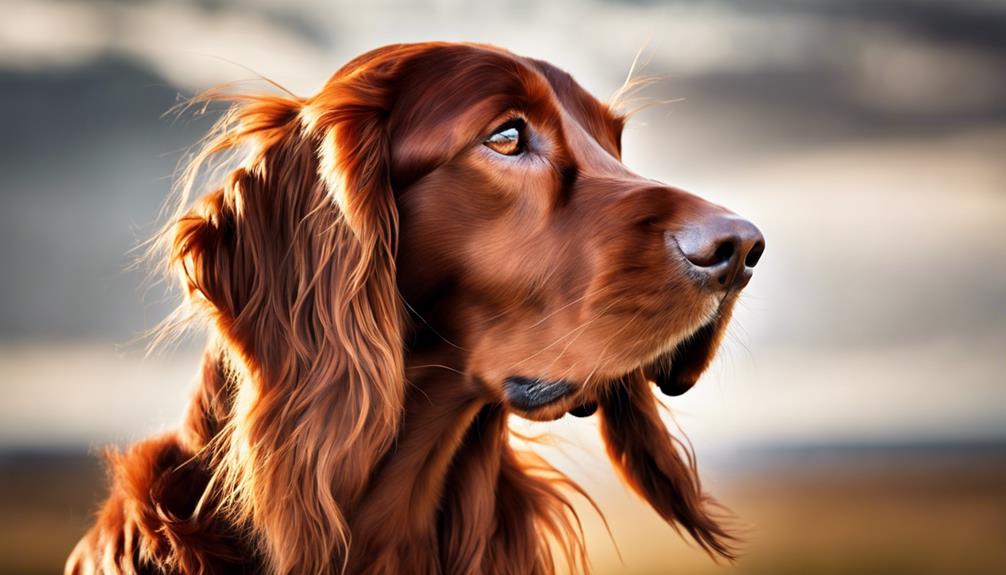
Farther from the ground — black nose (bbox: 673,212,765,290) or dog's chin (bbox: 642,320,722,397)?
black nose (bbox: 673,212,765,290)

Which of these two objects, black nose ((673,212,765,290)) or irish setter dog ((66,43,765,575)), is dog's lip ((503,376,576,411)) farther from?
black nose ((673,212,765,290))

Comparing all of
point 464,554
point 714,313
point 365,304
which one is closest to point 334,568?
point 464,554

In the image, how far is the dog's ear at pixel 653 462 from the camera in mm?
2662

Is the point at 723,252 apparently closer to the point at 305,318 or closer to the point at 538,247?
the point at 538,247

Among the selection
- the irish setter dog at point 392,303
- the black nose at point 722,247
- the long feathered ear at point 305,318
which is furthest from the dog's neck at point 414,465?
the black nose at point 722,247

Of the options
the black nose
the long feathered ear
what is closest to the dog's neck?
the long feathered ear

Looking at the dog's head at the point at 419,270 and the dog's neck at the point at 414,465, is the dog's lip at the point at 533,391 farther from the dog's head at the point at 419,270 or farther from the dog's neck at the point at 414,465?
the dog's neck at the point at 414,465

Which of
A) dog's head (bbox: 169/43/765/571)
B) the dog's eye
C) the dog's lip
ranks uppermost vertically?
the dog's eye

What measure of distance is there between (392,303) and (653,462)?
945 mm

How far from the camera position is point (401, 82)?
2250mm

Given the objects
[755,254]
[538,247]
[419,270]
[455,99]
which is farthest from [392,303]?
[755,254]

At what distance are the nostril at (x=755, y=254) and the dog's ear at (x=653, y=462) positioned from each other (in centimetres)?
75

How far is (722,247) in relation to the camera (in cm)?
188

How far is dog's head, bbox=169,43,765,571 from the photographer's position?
1.99m
